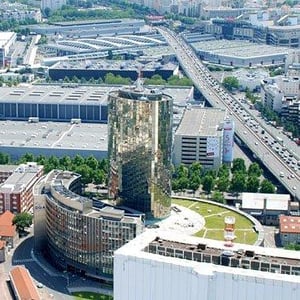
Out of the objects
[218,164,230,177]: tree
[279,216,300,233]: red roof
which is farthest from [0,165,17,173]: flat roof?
[279,216,300,233]: red roof

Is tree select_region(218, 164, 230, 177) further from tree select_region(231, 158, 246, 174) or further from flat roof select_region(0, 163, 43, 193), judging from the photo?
flat roof select_region(0, 163, 43, 193)

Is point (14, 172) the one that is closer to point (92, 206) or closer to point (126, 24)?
point (92, 206)

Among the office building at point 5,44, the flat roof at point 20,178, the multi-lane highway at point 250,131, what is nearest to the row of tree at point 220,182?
the multi-lane highway at point 250,131

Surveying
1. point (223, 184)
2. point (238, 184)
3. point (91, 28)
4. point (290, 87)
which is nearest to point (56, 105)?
point (223, 184)

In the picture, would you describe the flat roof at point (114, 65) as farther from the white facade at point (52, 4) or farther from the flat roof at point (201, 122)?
the white facade at point (52, 4)

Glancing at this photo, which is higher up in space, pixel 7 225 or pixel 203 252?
pixel 203 252

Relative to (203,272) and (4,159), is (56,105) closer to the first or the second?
(4,159)

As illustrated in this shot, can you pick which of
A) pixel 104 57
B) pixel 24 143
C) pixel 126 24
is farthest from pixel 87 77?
pixel 126 24
